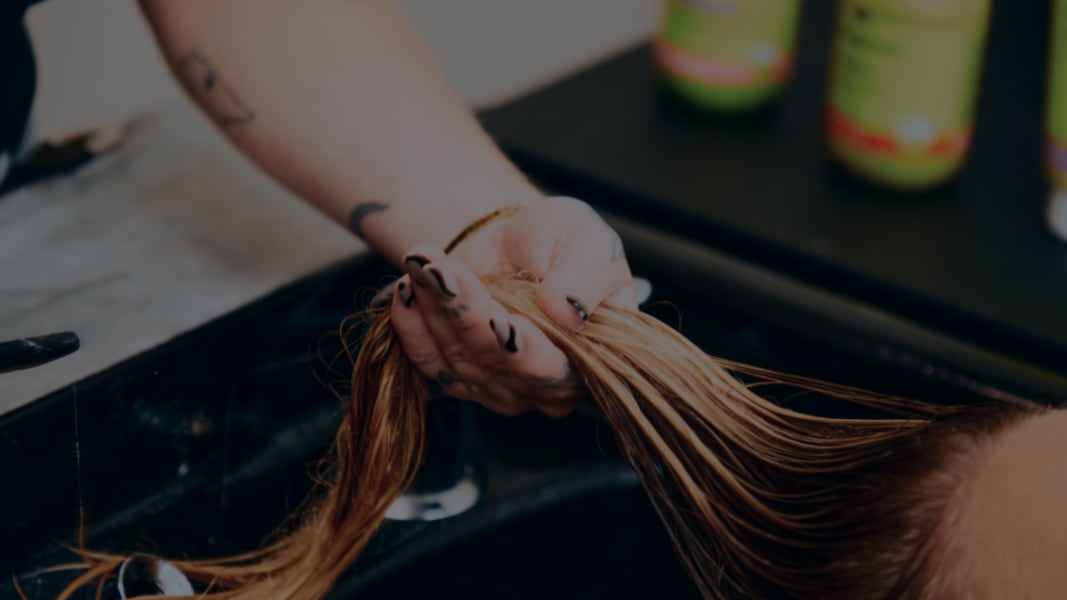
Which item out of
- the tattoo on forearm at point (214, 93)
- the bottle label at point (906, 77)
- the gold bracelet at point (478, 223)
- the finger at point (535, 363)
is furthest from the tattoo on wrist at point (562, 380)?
the bottle label at point (906, 77)

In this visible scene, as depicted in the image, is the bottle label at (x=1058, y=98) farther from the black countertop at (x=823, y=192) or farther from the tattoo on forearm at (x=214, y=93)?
the tattoo on forearm at (x=214, y=93)

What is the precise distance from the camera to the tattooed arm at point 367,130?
2.21ft

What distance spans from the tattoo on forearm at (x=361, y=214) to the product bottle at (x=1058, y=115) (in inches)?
21.3

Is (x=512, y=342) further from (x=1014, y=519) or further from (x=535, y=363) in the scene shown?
(x=1014, y=519)

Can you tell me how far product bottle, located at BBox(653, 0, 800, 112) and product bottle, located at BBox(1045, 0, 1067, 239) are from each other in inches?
9.3

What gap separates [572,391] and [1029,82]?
77cm

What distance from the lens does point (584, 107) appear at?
3.59ft

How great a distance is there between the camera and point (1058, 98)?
834 mm

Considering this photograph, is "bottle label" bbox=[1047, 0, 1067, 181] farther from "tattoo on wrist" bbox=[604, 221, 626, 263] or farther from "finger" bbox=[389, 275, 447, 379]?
"finger" bbox=[389, 275, 447, 379]

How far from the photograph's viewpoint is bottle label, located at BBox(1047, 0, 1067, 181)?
82 centimetres

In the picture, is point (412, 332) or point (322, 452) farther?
point (322, 452)

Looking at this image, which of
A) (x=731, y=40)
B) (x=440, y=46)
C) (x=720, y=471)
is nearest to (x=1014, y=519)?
(x=720, y=471)

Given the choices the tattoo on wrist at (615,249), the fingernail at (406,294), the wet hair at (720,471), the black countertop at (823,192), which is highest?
the fingernail at (406,294)

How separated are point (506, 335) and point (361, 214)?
0.20 metres
